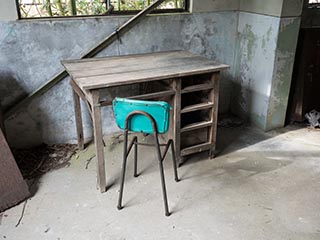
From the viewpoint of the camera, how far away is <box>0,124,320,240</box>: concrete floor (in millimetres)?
2238

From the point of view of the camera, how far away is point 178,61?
9.63ft

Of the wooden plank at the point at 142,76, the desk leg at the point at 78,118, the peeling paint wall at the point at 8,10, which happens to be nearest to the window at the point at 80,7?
the peeling paint wall at the point at 8,10

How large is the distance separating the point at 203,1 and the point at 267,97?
1.27 meters

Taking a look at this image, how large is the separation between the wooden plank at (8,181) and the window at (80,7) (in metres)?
1.23

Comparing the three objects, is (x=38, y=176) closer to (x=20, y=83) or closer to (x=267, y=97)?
(x=20, y=83)

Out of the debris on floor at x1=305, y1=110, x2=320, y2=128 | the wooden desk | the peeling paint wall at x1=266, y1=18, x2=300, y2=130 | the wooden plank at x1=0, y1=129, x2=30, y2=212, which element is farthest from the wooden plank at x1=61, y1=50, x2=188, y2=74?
the debris on floor at x1=305, y1=110, x2=320, y2=128

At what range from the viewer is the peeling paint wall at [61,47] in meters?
2.96

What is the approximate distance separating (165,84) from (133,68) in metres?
0.32

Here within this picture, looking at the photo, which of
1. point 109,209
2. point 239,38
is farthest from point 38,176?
point 239,38

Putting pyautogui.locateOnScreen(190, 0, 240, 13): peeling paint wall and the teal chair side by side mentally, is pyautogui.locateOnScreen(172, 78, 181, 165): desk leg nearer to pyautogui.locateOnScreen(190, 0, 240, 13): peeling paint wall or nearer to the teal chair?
the teal chair

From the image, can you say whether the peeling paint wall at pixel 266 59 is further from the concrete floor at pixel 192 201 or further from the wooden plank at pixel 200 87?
the wooden plank at pixel 200 87

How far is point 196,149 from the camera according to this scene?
303cm

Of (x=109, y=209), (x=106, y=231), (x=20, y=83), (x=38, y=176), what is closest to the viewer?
(x=106, y=231)

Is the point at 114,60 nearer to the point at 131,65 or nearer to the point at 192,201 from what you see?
the point at 131,65
